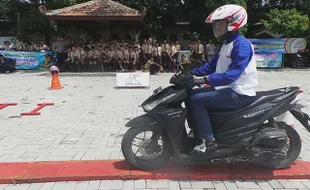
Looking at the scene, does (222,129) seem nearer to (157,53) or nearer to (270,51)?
(157,53)

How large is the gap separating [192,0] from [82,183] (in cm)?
1953

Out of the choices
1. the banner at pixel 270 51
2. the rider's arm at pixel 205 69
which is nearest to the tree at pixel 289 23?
the banner at pixel 270 51

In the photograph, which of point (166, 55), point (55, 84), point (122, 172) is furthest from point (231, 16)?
point (166, 55)

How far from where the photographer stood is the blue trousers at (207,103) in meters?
3.70

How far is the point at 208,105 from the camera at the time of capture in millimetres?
3719

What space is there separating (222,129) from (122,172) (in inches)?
51.5

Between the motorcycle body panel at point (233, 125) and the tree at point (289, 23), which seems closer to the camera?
the motorcycle body panel at point (233, 125)

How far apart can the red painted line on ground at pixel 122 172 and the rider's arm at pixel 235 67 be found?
1.18 meters

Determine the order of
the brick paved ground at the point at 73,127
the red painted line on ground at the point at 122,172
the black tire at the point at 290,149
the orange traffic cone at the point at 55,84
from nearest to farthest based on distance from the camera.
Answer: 1. the red painted line on ground at the point at 122,172
2. the black tire at the point at 290,149
3. the brick paved ground at the point at 73,127
4. the orange traffic cone at the point at 55,84

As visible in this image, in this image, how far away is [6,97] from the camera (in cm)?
996

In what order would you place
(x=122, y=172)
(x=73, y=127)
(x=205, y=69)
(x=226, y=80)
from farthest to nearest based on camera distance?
(x=73, y=127) → (x=205, y=69) → (x=122, y=172) → (x=226, y=80)

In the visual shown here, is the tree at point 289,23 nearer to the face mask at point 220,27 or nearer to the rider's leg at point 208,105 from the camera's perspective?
the face mask at point 220,27

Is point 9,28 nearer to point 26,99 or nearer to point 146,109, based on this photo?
point 26,99

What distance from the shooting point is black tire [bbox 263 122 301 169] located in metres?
4.05
